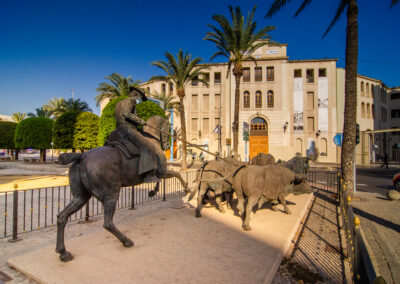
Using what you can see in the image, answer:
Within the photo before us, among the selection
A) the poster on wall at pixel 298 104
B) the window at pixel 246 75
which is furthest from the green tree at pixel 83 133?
the poster on wall at pixel 298 104

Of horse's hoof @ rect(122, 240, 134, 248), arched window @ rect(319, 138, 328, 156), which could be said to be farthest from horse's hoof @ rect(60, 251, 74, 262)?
arched window @ rect(319, 138, 328, 156)

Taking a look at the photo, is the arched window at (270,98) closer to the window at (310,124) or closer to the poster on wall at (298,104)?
the poster on wall at (298,104)

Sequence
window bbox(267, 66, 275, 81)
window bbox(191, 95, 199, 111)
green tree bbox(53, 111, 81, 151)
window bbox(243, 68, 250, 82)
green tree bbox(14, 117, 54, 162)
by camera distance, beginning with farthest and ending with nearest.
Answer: window bbox(191, 95, 199, 111) → window bbox(243, 68, 250, 82) → window bbox(267, 66, 275, 81) → green tree bbox(14, 117, 54, 162) → green tree bbox(53, 111, 81, 151)

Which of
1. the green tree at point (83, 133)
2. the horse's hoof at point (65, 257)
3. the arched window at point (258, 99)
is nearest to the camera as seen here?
Result: the horse's hoof at point (65, 257)

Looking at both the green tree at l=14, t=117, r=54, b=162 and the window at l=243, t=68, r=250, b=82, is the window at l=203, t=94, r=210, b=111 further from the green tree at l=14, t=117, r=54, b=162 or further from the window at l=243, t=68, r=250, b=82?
the green tree at l=14, t=117, r=54, b=162

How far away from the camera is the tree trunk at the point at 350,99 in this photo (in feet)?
31.7

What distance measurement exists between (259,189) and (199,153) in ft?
110

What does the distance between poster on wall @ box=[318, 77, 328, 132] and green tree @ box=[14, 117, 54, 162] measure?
134 ft

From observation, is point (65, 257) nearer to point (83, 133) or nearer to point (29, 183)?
point (29, 183)

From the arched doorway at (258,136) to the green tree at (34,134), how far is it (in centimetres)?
3040

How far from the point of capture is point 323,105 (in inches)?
1319

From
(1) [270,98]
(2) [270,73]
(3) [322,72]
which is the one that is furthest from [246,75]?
(3) [322,72]

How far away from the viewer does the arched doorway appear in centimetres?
3406

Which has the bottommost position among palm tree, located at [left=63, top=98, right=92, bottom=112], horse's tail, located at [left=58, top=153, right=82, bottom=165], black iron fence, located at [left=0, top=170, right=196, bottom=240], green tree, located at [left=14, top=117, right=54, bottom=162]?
black iron fence, located at [left=0, top=170, right=196, bottom=240]
